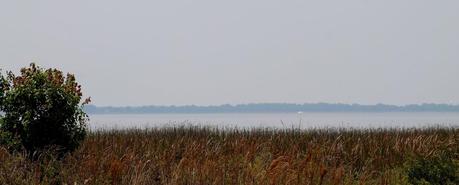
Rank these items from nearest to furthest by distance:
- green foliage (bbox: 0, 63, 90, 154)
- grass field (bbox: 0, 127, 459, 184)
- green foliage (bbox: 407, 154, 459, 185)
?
1. grass field (bbox: 0, 127, 459, 184)
2. green foliage (bbox: 407, 154, 459, 185)
3. green foliage (bbox: 0, 63, 90, 154)

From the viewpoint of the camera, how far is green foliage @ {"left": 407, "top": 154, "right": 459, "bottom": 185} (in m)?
10.6

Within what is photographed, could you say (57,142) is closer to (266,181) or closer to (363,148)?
(266,181)

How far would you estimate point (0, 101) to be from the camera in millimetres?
13484

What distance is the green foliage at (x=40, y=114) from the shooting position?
1264 centimetres

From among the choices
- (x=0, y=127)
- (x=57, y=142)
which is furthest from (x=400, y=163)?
(x=0, y=127)

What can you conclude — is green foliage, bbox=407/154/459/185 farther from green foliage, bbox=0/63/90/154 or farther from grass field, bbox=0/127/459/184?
green foliage, bbox=0/63/90/154

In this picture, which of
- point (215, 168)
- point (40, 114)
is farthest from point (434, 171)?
point (40, 114)

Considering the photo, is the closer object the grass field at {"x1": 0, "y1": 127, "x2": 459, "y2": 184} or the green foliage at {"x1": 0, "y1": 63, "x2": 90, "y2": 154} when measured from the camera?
the grass field at {"x1": 0, "y1": 127, "x2": 459, "y2": 184}

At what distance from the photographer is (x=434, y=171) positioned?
10648mm

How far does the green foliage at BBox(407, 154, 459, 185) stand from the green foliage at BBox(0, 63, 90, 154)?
7.01m

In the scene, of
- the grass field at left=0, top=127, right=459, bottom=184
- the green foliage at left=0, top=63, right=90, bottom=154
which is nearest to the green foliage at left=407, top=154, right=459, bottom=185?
the grass field at left=0, top=127, right=459, bottom=184

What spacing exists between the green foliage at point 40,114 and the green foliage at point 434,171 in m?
7.01

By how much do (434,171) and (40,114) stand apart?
7969mm

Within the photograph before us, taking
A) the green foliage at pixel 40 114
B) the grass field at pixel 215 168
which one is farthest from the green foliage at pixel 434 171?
the green foliage at pixel 40 114
